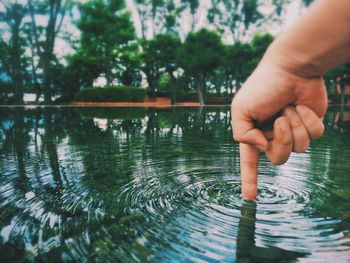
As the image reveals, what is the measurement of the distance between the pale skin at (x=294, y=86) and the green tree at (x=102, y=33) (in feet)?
101

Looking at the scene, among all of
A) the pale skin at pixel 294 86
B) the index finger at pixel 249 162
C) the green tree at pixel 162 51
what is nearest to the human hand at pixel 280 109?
the pale skin at pixel 294 86

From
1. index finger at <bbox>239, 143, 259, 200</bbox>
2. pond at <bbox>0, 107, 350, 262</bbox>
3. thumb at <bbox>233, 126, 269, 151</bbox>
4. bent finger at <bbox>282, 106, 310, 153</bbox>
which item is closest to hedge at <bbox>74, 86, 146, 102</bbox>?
pond at <bbox>0, 107, 350, 262</bbox>

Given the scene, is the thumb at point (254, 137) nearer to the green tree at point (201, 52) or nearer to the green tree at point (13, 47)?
the green tree at point (201, 52)

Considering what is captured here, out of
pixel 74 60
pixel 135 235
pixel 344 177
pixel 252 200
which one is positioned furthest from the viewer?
pixel 74 60

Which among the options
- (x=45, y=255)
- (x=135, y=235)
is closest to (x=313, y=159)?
(x=135, y=235)

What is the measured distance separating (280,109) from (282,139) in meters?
0.18

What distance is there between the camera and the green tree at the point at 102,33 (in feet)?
100

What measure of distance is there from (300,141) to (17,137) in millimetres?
7401

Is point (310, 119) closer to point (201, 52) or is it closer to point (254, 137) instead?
point (254, 137)

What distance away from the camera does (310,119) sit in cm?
165

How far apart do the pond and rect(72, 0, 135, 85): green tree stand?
91.9 feet

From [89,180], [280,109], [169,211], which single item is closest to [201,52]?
[89,180]

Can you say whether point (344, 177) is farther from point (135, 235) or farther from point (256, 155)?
point (135, 235)

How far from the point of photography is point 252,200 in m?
2.61
